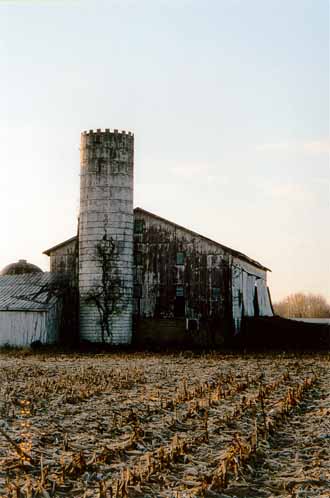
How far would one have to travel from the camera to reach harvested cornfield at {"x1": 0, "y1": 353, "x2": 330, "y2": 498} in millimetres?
8367

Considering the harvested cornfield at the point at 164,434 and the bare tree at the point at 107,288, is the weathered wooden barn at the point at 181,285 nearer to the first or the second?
the bare tree at the point at 107,288

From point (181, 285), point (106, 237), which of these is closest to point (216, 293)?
point (181, 285)

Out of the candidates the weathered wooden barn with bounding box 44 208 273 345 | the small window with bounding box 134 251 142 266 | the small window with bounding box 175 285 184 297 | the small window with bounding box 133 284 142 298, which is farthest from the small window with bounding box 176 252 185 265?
the small window with bounding box 133 284 142 298

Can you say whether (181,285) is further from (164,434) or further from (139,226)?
(164,434)

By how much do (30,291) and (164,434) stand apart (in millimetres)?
23654

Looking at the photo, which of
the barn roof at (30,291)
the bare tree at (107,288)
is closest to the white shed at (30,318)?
the barn roof at (30,291)

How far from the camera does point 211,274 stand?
32281 mm

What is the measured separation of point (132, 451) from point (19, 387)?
7.96m

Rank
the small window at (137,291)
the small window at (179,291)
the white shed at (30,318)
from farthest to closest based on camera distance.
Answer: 1. the small window at (137,291)
2. the small window at (179,291)
3. the white shed at (30,318)

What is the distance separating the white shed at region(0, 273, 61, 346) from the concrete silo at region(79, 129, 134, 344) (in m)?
1.37

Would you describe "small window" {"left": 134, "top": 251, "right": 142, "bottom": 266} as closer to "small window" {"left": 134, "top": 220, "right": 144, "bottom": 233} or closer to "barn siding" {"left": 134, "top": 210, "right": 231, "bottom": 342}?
"barn siding" {"left": 134, "top": 210, "right": 231, "bottom": 342}

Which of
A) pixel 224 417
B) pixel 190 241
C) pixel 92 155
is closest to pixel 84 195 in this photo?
pixel 92 155

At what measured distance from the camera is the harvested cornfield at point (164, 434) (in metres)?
8.37

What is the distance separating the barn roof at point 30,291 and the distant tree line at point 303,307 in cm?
6364
